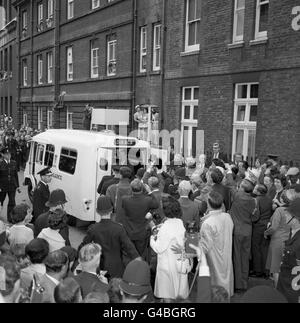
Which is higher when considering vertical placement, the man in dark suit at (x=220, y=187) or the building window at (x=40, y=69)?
the building window at (x=40, y=69)

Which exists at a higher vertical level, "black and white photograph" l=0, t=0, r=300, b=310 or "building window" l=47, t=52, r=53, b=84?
"building window" l=47, t=52, r=53, b=84

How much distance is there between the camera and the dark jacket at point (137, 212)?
657 cm

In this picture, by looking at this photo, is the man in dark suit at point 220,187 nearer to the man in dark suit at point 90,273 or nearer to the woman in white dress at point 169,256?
the woman in white dress at point 169,256

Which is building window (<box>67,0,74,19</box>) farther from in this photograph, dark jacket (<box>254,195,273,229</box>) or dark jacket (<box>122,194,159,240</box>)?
dark jacket (<box>254,195,273,229</box>)

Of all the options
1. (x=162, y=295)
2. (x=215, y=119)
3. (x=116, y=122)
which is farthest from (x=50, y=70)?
(x=162, y=295)

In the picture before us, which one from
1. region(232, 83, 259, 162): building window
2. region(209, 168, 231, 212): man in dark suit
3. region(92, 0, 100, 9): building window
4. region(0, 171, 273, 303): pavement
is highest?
region(92, 0, 100, 9): building window

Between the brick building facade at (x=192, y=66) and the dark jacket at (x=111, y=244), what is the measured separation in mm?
7856

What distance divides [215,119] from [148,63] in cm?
523

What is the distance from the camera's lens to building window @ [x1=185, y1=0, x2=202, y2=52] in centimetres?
1583

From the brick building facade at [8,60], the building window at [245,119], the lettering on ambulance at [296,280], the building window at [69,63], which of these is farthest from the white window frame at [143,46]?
the brick building facade at [8,60]

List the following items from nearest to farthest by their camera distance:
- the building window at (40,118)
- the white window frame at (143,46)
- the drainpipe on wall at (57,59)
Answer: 1. the white window frame at (143,46)
2. the drainpipe on wall at (57,59)
3. the building window at (40,118)

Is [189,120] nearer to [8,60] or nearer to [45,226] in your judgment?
[45,226]

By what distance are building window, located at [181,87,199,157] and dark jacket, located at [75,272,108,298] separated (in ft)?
40.3

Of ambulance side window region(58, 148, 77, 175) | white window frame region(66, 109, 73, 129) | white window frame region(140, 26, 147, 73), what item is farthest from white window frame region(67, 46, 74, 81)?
ambulance side window region(58, 148, 77, 175)
